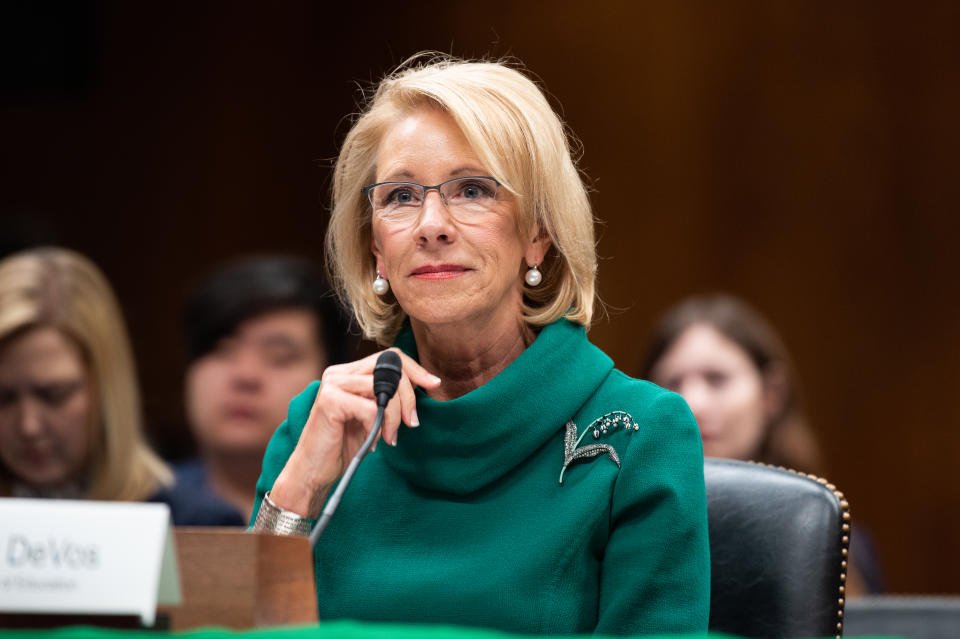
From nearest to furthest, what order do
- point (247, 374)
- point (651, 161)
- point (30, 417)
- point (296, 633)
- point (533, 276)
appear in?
point (296, 633) → point (533, 276) → point (30, 417) → point (247, 374) → point (651, 161)

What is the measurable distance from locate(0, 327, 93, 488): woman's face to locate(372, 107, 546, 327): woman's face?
5.17 feet

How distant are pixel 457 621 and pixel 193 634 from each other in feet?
1.94

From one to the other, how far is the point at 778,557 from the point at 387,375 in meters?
0.64

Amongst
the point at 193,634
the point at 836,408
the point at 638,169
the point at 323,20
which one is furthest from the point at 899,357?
the point at 193,634

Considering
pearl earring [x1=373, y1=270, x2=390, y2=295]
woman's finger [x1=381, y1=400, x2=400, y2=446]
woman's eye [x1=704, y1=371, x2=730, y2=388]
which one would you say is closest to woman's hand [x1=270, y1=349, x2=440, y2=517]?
woman's finger [x1=381, y1=400, x2=400, y2=446]

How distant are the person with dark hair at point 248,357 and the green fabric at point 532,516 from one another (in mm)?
1681

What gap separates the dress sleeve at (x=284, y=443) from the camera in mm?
1798

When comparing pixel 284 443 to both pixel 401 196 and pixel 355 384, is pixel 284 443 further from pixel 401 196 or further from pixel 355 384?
pixel 401 196

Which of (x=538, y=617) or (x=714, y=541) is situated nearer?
(x=538, y=617)

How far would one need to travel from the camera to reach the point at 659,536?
5.20 ft

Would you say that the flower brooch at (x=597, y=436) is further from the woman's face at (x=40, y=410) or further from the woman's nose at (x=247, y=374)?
the woman's nose at (x=247, y=374)

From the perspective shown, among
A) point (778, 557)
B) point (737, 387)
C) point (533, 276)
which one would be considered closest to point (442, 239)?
point (533, 276)

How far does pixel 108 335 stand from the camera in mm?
3131

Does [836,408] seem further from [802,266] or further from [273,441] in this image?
[273,441]
